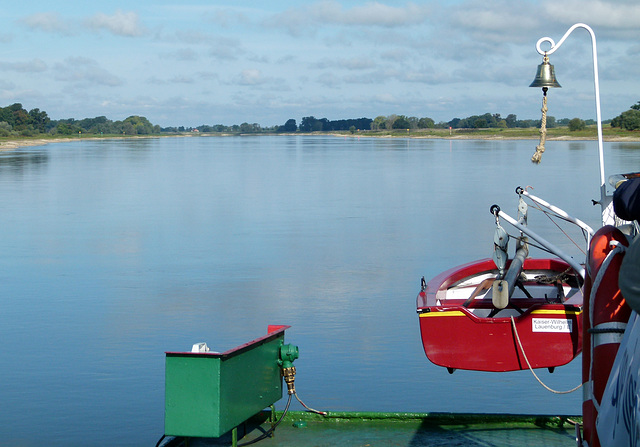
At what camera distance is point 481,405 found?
10117 mm

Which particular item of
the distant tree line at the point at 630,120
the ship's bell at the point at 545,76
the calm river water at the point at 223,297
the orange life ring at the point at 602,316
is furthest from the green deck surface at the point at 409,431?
the distant tree line at the point at 630,120

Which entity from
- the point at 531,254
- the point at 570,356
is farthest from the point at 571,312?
the point at 531,254

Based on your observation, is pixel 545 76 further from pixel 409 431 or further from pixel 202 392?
pixel 202 392

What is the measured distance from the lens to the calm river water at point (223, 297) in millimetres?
10203

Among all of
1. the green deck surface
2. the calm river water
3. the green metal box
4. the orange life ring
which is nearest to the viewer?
the orange life ring

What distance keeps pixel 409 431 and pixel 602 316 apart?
3.82 m

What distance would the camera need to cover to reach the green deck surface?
809 cm

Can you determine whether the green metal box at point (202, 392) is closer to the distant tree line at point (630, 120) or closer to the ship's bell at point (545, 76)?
the ship's bell at point (545, 76)

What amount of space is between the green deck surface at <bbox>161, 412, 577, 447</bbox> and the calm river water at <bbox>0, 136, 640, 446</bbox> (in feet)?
2.76

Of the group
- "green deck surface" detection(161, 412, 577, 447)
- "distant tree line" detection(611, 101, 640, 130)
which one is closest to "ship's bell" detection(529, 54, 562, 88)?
"green deck surface" detection(161, 412, 577, 447)

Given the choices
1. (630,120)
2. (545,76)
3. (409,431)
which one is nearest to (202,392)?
(409,431)

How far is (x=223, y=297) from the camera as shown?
1509cm

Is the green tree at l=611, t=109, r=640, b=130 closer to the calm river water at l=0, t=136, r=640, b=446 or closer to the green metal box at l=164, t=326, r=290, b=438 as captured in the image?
the calm river water at l=0, t=136, r=640, b=446

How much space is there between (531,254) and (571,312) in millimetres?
11110
